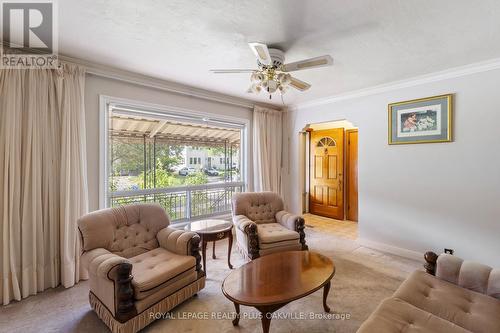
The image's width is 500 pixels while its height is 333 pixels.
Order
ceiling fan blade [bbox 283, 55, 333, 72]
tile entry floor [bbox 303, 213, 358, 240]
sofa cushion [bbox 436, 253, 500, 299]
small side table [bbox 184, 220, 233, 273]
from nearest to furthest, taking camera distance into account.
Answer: sofa cushion [bbox 436, 253, 500, 299] < ceiling fan blade [bbox 283, 55, 333, 72] < small side table [bbox 184, 220, 233, 273] < tile entry floor [bbox 303, 213, 358, 240]

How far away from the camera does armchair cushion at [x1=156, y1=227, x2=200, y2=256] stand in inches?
88.1

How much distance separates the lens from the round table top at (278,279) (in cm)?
161

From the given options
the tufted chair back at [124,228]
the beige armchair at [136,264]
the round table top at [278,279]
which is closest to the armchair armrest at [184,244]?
the beige armchair at [136,264]

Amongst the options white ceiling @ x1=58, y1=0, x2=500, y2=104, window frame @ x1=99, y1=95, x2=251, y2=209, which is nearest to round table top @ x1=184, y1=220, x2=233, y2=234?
window frame @ x1=99, y1=95, x2=251, y2=209

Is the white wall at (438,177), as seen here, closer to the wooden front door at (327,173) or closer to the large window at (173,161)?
the wooden front door at (327,173)

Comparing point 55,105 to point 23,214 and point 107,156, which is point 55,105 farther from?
point 23,214

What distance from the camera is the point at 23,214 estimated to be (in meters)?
2.29

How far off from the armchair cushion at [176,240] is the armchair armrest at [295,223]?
135 centimetres

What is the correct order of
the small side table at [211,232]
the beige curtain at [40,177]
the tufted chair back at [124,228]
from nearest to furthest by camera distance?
1. the tufted chair back at [124,228]
2. the beige curtain at [40,177]
3. the small side table at [211,232]

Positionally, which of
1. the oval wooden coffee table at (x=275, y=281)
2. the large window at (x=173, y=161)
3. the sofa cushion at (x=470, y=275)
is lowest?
the oval wooden coffee table at (x=275, y=281)

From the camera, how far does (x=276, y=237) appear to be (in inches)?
110

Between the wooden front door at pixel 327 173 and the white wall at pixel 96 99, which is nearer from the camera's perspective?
the white wall at pixel 96 99

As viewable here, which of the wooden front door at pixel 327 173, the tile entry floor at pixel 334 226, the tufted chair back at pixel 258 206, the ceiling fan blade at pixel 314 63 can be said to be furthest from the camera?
the wooden front door at pixel 327 173

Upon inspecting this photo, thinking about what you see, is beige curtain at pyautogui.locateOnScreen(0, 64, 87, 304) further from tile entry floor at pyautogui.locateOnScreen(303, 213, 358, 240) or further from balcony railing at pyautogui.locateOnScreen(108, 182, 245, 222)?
tile entry floor at pyautogui.locateOnScreen(303, 213, 358, 240)
